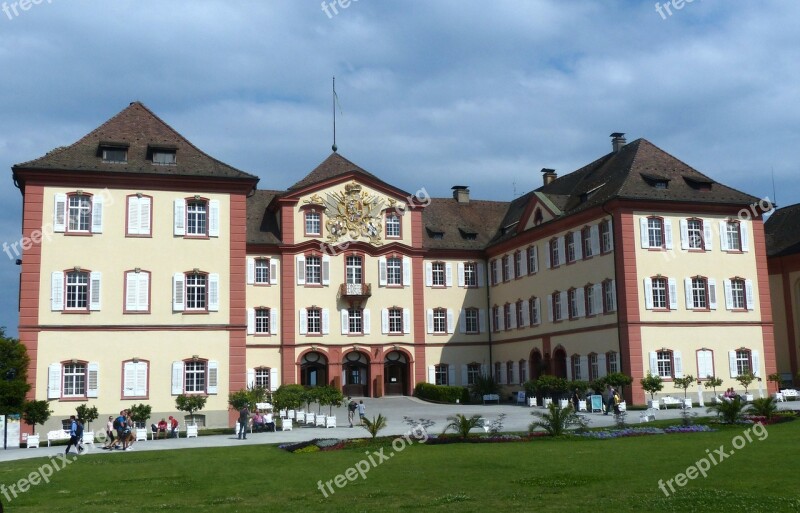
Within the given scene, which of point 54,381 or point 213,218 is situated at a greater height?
point 213,218

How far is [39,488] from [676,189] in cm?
3372

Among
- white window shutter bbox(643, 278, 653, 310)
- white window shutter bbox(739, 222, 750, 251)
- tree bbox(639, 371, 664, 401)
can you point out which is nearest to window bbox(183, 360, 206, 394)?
tree bbox(639, 371, 664, 401)

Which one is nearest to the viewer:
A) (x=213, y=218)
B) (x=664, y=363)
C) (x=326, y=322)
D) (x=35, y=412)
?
(x=35, y=412)

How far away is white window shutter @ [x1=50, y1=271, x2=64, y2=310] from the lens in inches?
1385

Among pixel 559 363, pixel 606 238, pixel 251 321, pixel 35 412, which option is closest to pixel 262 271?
pixel 251 321

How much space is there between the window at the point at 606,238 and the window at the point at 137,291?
2107 centimetres

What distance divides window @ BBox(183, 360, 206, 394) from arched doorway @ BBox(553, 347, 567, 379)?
64.5 ft

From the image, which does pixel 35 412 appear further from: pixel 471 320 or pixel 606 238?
pixel 471 320

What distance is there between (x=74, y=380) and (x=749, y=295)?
3070 cm

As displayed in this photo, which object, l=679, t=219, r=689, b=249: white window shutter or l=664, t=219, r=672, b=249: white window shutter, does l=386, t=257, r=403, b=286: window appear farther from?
l=679, t=219, r=689, b=249: white window shutter

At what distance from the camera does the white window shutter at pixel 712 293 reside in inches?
1660

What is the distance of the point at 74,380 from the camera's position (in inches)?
1373

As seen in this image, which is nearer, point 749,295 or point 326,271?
point 749,295

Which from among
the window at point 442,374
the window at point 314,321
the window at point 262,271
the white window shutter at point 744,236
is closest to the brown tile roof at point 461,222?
the window at point 442,374
